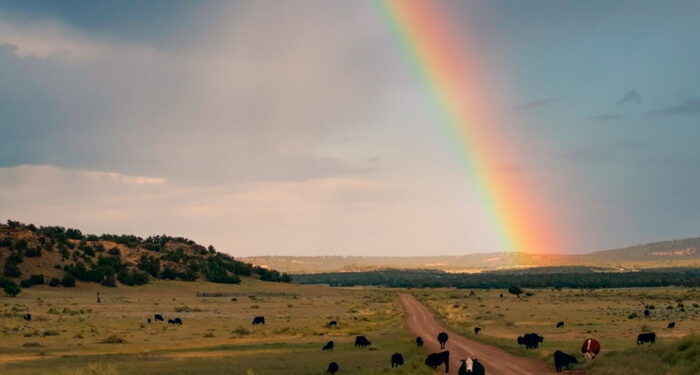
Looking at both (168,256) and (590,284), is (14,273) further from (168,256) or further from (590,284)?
(590,284)

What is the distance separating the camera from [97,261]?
5846 inches

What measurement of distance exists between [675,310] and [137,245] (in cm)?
13782

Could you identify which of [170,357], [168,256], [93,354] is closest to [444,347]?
[170,357]

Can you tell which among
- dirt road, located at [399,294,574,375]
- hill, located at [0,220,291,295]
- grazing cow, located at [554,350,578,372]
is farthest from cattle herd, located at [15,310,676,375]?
hill, located at [0,220,291,295]

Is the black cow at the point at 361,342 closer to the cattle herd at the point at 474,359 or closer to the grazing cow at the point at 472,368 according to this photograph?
the cattle herd at the point at 474,359

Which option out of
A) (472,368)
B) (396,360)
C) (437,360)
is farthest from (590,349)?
(396,360)

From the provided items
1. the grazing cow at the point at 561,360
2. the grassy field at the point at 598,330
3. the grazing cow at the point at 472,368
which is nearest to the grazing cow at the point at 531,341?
the grassy field at the point at 598,330

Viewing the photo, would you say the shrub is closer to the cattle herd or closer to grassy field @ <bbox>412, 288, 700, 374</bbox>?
grassy field @ <bbox>412, 288, 700, 374</bbox>

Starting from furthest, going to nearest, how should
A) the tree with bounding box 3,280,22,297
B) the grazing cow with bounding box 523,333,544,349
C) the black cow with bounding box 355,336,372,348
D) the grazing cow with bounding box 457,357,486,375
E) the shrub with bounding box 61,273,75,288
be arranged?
the shrub with bounding box 61,273,75,288, the tree with bounding box 3,280,22,297, the black cow with bounding box 355,336,372,348, the grazing cow with bounding box 523,333,544,349, the grazing cow with bounding box 457,357,486,375

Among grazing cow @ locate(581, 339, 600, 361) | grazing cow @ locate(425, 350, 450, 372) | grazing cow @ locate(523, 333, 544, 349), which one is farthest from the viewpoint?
grazing cow @ locate(523, 333, 544, 349)

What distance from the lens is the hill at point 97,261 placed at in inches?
5074

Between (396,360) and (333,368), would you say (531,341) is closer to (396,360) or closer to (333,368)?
(396,360)

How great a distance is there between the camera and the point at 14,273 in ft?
404

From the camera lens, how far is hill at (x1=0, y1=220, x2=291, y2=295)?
129 meters
